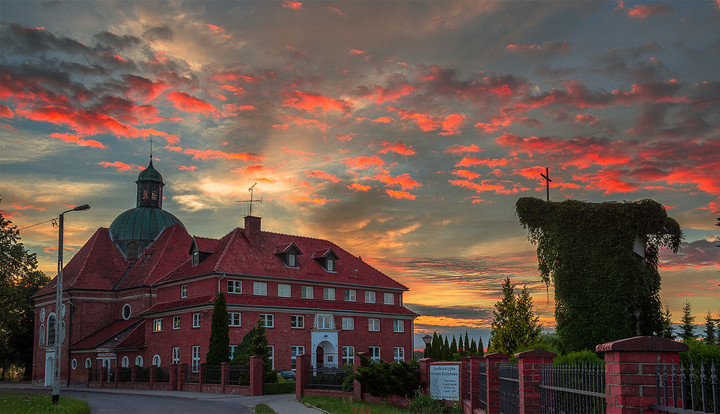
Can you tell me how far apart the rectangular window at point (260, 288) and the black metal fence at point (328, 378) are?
19.0 m

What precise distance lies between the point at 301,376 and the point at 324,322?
22.3 meters

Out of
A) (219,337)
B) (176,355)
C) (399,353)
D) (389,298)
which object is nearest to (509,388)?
(219,337)

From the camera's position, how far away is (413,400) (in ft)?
76.4

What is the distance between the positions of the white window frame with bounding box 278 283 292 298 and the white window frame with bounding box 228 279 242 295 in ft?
12.6

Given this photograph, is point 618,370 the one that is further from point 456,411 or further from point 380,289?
point 380,289

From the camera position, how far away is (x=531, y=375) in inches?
472

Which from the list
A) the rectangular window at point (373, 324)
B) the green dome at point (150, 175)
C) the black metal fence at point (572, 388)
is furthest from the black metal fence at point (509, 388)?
the green dome at point (150, 175)

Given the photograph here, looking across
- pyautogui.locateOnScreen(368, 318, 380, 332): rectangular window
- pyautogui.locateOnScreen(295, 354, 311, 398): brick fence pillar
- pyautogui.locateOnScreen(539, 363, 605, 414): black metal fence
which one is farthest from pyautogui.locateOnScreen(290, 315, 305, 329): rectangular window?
pyautogui.locateOnScreen(539, 363, 605, 414): black metal fence

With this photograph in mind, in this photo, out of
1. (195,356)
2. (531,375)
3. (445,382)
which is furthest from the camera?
(195,356)

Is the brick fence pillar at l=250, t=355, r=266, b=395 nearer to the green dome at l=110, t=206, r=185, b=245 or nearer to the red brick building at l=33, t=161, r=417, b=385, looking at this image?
the red brick building at l=33, t=161, r=417, b=385

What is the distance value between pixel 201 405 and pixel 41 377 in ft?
137

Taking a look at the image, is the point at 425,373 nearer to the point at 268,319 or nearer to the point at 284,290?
the point at 268,319

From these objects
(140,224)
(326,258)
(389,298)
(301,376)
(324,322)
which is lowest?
(301,376)

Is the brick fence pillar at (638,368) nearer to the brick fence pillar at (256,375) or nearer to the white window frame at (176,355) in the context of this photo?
the brick fence pillar at (256,375)
